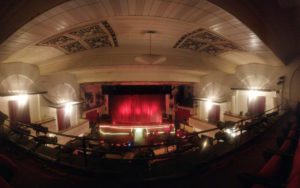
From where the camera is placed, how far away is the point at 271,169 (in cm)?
227

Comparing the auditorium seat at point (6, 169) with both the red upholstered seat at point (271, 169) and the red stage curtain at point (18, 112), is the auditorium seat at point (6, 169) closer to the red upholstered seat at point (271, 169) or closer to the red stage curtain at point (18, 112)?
the red upholstered seat at point (271, 169)

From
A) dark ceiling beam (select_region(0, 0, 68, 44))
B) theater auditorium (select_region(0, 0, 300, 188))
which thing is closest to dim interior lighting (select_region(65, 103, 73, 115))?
theater auditorium (select_region(0, 0, 300, 188))

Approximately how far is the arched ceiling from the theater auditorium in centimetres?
5

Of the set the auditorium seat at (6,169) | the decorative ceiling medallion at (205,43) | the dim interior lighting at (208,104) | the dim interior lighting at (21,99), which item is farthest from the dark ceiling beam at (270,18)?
the dim interior lighting at (21,99)

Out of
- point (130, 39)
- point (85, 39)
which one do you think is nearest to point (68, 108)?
point (85, 39)

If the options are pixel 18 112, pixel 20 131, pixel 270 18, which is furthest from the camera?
pixel 18 112

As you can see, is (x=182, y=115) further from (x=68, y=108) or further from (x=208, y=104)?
(x=68, y=108)

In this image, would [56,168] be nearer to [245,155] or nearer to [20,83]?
[245,155]

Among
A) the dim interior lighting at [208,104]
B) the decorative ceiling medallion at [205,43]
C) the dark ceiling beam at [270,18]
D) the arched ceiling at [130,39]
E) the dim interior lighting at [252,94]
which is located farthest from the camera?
the dim interior lighting at [208,104]

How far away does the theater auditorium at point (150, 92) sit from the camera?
3.12 m

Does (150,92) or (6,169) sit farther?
(150,92)

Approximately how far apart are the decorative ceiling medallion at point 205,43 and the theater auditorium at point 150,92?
3.2 inches

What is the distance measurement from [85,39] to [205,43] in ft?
17.2

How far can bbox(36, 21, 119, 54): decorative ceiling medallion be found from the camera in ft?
18.8
